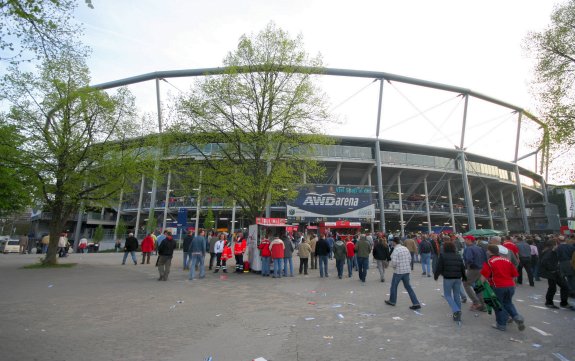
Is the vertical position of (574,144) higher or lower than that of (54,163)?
higher

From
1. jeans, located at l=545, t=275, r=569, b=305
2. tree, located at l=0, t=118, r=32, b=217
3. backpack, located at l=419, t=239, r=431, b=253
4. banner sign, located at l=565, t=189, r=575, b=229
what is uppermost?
banner sign, located at l=565, t=189, r=575, b=229

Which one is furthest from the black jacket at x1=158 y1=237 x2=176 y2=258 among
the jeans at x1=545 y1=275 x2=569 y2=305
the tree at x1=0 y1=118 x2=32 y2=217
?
the jeans at x1=545 y1=275 x2=569 y2=305

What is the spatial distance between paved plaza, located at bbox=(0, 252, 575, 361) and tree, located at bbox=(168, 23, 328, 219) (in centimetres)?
600

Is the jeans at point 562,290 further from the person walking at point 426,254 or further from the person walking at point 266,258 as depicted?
the person walking at point 266,258

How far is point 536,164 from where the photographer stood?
54.3 metres

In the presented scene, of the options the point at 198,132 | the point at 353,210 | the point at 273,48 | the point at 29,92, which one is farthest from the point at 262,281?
the point at 353,210

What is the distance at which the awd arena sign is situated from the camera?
28.7 m

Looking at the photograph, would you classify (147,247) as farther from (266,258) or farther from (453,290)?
(453,290)

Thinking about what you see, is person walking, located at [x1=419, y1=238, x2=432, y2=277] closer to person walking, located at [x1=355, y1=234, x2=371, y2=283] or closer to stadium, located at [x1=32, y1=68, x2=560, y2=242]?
person walking, located at [x1=355, y1=234, x2=371, y2=283]

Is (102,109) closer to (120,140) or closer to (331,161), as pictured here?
(120,140)

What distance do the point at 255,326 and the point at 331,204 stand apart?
23428mm

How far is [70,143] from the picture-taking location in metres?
15.1

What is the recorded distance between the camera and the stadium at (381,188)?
29.1m

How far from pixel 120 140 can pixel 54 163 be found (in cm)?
315
